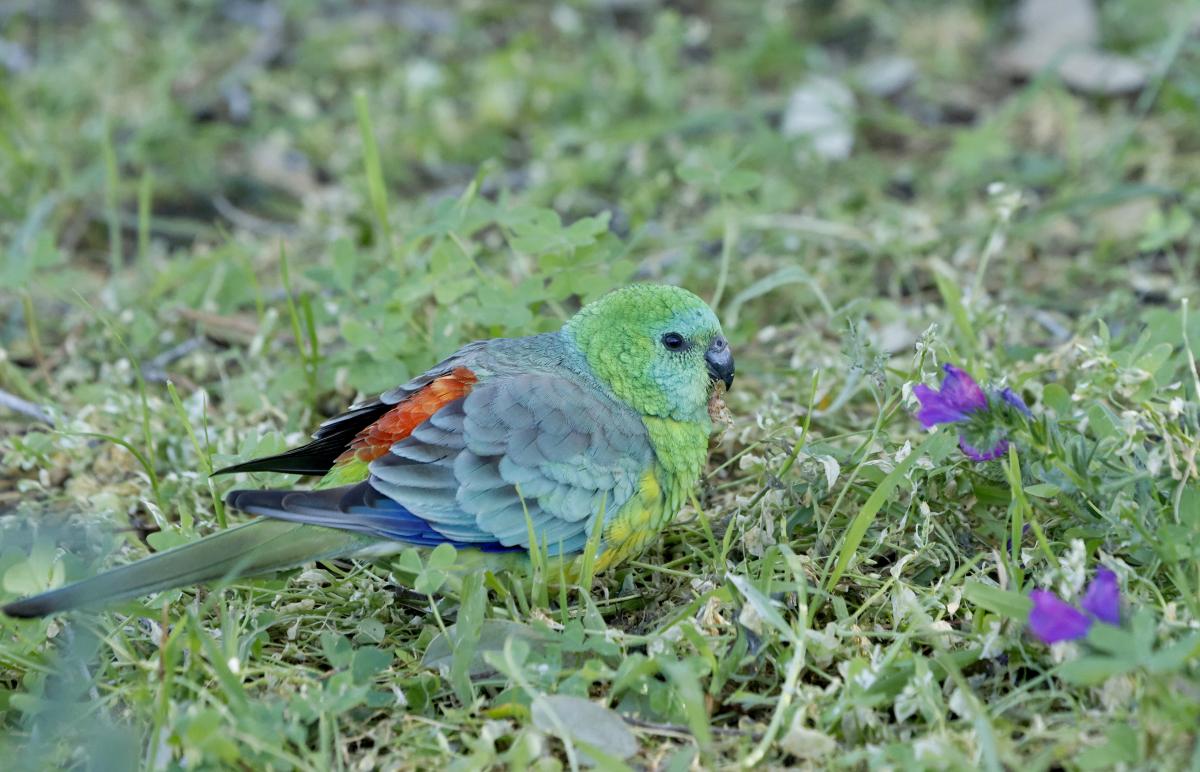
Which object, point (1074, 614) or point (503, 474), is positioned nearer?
point (1074, 614)

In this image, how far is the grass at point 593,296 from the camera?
238 cm

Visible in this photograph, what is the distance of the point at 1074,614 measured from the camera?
222 cm

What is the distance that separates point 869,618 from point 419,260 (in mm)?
2017

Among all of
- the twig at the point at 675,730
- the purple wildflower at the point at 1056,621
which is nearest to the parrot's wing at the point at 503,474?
the twig at the point at 675,730

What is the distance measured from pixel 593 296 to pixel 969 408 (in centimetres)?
124

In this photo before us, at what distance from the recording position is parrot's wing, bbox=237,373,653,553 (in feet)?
8.78

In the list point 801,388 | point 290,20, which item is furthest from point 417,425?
point 290,20

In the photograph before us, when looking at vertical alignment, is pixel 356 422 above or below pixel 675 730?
above

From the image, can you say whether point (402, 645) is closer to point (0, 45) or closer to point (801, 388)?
point (801, 388)

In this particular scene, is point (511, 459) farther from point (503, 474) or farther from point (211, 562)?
point (211, 562)

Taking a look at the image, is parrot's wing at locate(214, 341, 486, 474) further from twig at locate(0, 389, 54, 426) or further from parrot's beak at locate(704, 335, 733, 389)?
twig at locate(0, 389, 54, 426)

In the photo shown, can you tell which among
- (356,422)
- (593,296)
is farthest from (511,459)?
(593,296)

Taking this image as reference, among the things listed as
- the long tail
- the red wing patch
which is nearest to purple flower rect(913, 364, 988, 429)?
the red wing patch

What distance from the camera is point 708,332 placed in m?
3.07
